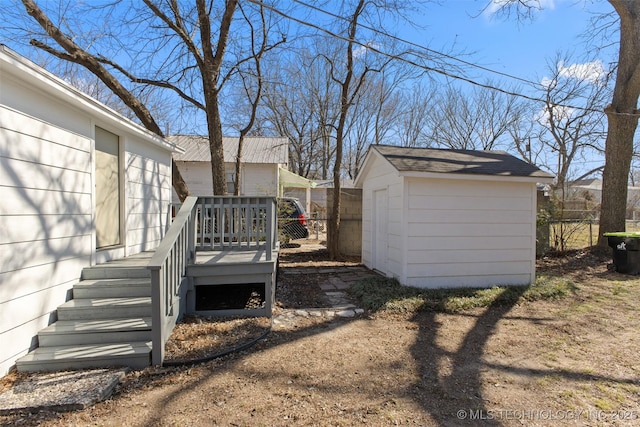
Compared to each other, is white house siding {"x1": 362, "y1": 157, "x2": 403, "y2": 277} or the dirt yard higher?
white house siding {"x1": 362, "y1": 157, "x2": 403, "y2": 277}

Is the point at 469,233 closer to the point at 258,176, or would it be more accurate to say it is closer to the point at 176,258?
the point at 176,258

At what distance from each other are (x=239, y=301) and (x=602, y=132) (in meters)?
18.9

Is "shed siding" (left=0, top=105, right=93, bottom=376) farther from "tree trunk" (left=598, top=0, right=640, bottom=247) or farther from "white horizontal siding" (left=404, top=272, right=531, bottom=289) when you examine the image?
"tree trunk" (left=598, top=0, right=640, bottom=247)

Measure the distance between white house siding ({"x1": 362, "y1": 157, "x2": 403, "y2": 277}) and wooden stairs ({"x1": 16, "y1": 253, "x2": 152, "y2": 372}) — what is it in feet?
13.6

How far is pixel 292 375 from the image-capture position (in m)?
3.24

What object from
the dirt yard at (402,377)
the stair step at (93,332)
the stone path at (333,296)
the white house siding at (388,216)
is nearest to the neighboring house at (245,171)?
the white house siding at (388,216)

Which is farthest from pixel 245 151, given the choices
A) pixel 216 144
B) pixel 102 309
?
pixel 102 309

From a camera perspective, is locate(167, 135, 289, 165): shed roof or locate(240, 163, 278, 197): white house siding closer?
locate(167, 135, 289, 165): shed roof

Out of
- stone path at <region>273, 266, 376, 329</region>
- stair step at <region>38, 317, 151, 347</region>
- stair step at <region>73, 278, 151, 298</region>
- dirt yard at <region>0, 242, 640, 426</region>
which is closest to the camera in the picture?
dirt yard at <region>0, 242, 640, 426</region>

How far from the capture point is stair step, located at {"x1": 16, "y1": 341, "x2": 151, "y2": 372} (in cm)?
315

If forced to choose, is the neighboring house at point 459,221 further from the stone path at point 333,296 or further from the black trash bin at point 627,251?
the black trash bin at point 627,251

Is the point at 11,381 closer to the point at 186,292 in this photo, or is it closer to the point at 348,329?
the point at 186,292

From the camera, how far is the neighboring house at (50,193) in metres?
3.08

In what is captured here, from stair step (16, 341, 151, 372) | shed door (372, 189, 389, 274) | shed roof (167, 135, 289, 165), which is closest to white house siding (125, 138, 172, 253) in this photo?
stair step (16, 341, 151, 372)
